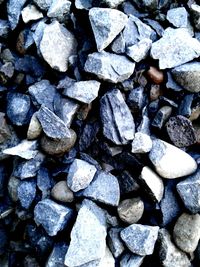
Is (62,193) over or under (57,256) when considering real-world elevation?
over

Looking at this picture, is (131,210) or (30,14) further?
(30,14)

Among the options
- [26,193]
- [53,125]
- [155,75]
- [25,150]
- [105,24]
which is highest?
[105,24]

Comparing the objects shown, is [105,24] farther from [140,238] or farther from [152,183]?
[140,238]

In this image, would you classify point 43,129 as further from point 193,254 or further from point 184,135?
point 193,254

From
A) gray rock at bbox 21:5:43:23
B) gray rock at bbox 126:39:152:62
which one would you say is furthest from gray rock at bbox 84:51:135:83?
gray rock at bbox 21:5:43:23

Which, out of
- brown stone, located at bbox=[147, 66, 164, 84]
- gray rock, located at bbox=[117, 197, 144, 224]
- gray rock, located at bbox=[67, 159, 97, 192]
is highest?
brown stone, located at bbox=[147, 66, 164, 84]

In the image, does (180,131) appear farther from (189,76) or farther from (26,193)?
(26,193)

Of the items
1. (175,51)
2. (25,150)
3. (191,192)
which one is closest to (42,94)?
(25,150)

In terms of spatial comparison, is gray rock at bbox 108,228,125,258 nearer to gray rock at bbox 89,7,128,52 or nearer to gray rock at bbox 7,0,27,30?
gray rock at bbox 89,7,128,52
